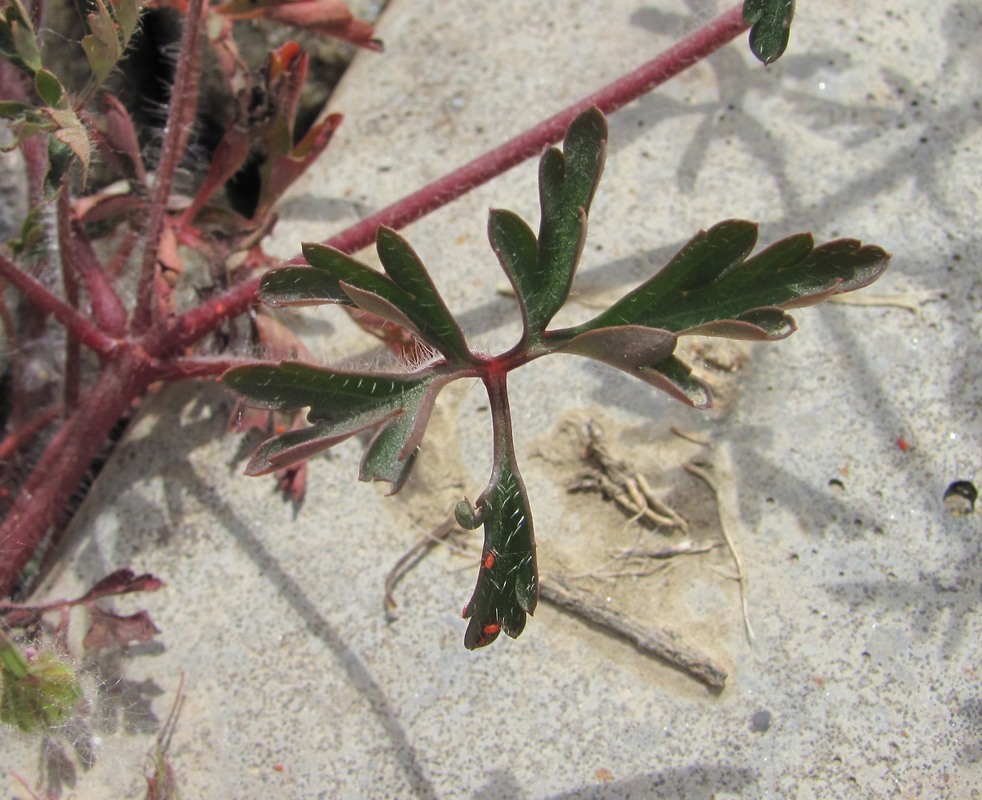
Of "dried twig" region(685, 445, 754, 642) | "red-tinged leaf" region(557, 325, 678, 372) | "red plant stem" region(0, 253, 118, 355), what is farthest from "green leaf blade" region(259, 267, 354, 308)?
"dried twig" region(685, 445, 754, 642)

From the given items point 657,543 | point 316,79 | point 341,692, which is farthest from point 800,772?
point 316,79

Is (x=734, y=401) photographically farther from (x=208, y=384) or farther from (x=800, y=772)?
(x=208, y=384)

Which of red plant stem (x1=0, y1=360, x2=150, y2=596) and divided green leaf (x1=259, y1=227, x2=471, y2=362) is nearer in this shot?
divided green leaf (x1=259, y1=227, x2=471, y2=362)

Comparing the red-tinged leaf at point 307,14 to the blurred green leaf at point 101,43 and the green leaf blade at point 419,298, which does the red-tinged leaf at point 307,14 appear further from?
the green leaf blade at point 419,298

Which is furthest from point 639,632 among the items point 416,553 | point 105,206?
point 105,206

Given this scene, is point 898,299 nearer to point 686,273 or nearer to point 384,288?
point 686,273

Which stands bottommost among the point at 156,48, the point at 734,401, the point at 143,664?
the point at 143,664

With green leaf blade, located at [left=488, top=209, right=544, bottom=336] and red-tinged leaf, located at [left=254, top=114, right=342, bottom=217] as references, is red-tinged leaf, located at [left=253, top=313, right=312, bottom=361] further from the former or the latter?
green leaf blade, located at [left=488, top=209, right=544, bottom=336]

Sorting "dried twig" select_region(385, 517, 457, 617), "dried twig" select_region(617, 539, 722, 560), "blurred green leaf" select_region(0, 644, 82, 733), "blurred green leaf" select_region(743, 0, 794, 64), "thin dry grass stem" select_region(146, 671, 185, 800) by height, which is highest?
"blurred green leaf" select_region(743, 0, 794, 64)
